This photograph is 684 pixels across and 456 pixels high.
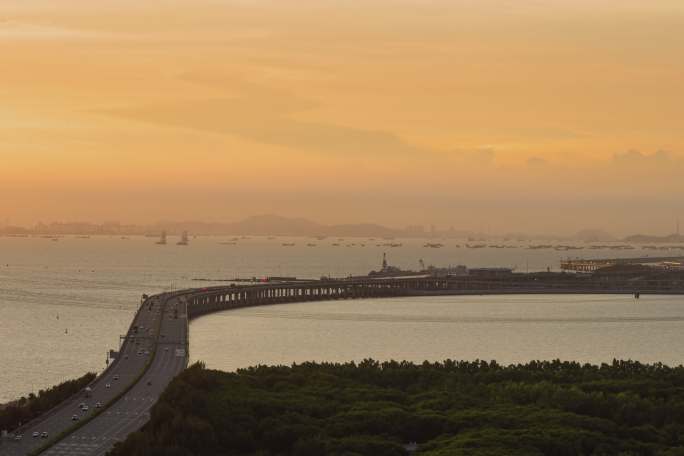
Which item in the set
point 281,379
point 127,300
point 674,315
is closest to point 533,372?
point 281,379

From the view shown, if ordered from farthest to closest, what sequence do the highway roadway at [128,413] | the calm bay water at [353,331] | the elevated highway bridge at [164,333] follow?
the calm bay water at [353,331] < the elevated highway bridge at [164,333] < the highway roadway at [128,413]

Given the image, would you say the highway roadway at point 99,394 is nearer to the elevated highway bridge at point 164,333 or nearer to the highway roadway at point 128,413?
the elevated highway bridge at point 164,333

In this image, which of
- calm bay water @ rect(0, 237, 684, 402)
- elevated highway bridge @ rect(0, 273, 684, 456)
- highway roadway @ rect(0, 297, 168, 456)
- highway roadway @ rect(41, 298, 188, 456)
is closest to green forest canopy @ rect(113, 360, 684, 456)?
highway roadway @ rect(41, 298, 188, 456)

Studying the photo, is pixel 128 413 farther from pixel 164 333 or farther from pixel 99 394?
pixel 164 333

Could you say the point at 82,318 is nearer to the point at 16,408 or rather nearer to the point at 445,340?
the point at 445,340

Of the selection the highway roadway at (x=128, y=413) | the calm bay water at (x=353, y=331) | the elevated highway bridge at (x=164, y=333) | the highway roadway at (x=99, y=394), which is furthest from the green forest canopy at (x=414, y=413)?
the calm bay water at (x=353, y=331)

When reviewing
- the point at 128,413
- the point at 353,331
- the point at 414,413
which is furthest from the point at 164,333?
the point at 414,413

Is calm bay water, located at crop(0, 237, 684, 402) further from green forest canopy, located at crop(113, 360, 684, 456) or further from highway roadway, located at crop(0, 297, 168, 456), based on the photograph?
green forest canopy, located at crop(113, 360, 684, 456)
